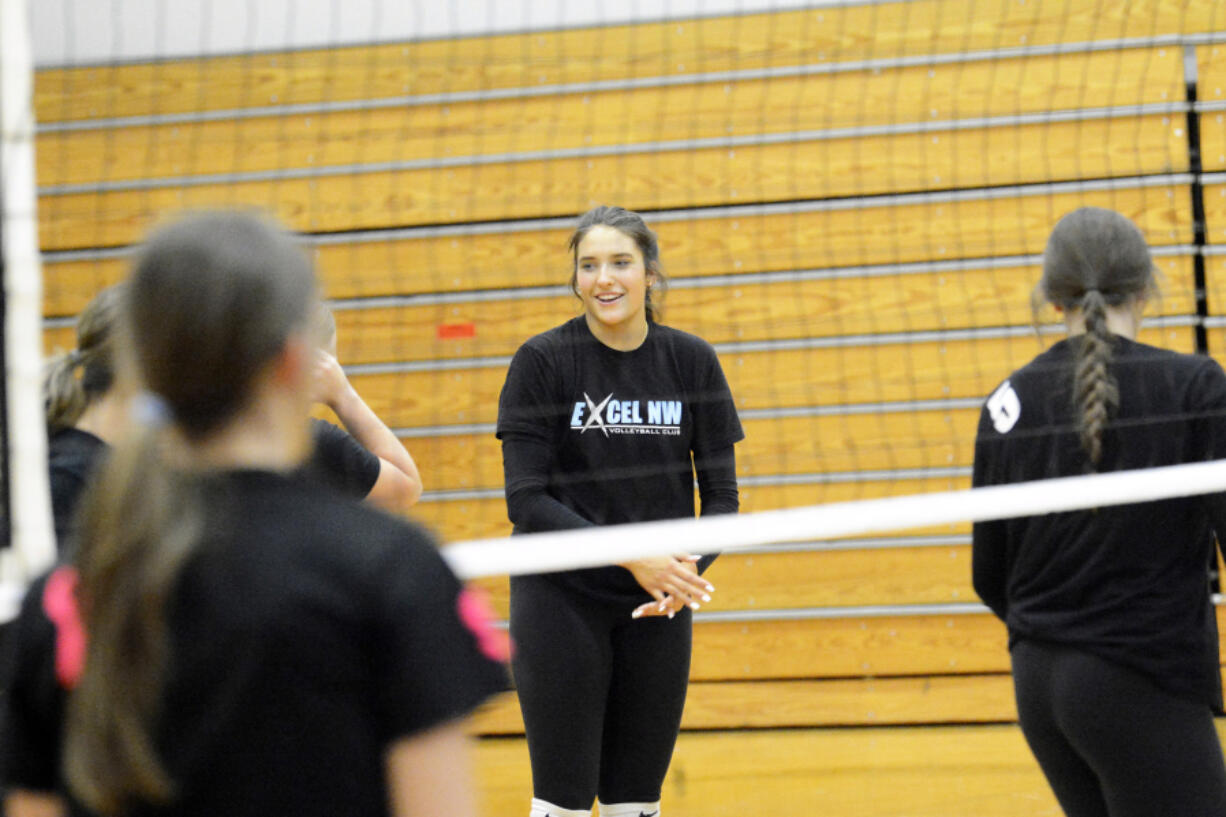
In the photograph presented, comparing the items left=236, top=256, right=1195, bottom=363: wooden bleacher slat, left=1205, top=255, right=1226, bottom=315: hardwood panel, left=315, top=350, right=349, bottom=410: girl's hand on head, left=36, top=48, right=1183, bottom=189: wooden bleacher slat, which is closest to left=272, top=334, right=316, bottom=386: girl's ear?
left=315, top=350, right=349, bottom=410: girl's hand on head

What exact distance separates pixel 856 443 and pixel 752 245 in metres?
0.95

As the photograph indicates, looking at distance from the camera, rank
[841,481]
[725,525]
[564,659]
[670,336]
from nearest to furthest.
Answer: [725,525] → [564,659] → [670,336] → [841,481]

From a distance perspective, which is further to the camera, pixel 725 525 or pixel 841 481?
pixel 841 481

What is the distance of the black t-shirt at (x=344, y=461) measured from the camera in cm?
247

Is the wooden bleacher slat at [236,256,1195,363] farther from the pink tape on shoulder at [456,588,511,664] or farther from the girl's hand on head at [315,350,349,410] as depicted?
the pink tape on shoulder at [456,588,511,664]

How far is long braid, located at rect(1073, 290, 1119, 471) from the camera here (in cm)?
196

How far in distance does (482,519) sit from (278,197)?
168 cm

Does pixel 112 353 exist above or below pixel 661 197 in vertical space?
below

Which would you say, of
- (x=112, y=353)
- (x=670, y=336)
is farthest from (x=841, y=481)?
(x=112, y=353)

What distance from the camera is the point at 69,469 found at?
72.7 inches

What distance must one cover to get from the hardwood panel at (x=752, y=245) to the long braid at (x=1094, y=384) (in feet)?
10.6

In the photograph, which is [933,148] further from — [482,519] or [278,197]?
[278,197]

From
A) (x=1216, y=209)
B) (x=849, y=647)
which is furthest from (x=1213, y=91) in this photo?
(x=849, y=647)

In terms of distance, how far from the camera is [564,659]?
2631mm
